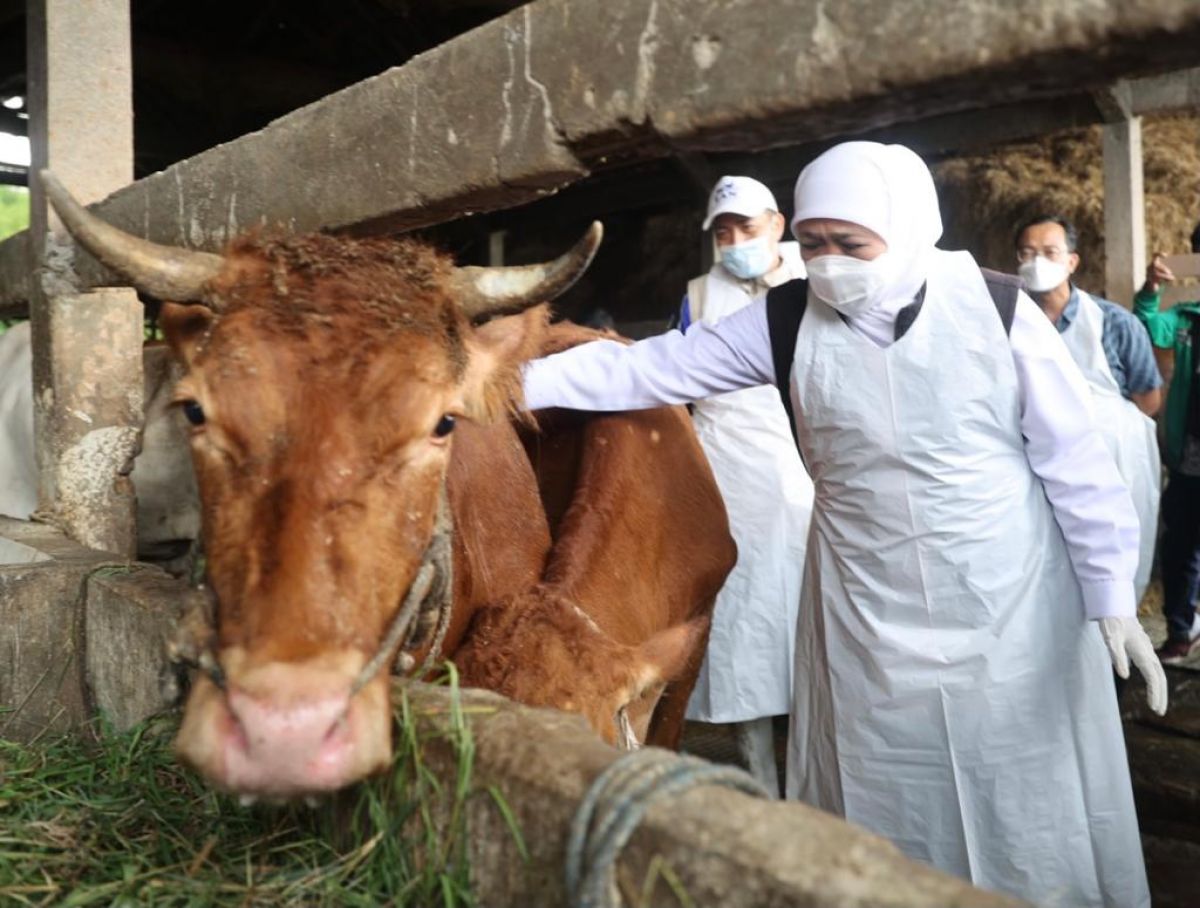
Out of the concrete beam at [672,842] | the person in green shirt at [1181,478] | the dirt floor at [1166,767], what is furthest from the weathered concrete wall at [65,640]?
the person in green shirt at [1181,478]

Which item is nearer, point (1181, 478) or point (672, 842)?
point (672, 842)

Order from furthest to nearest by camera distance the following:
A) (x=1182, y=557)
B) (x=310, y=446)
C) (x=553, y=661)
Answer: (x=1182, y=557)
(x=553, y=661)
(x=310, y=446)

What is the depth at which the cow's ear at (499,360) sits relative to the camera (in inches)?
101

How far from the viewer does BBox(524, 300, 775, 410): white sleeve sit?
3.16 metres

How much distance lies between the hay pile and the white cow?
20.0ft

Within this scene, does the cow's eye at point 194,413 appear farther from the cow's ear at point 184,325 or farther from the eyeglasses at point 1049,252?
the eyeglasses at point 1049,252

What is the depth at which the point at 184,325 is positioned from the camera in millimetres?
2439

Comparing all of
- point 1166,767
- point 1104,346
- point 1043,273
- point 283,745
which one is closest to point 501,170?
point 283,745

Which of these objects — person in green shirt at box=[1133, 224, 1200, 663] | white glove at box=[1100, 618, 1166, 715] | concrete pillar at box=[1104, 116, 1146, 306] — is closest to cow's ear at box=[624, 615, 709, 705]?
white glove at box=[1100, 618, 1166, 715]

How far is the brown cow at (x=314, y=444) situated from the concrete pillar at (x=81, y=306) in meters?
1.89

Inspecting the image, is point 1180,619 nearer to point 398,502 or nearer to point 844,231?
point 844,231

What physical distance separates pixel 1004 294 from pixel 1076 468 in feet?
1.58

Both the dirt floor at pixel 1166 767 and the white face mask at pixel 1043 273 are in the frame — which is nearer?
the dirt floor at pixel 1166 767

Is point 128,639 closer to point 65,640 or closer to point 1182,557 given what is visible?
point 65,640
